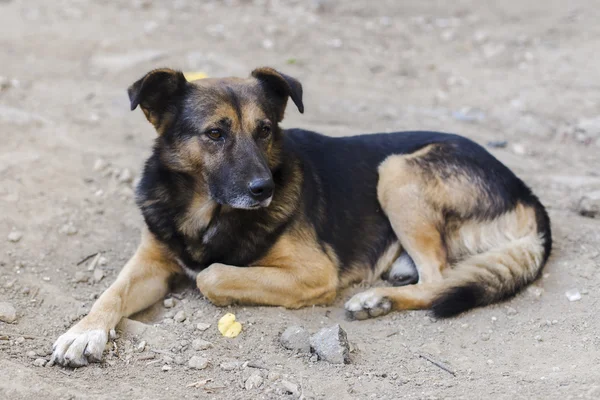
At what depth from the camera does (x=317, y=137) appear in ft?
18.3

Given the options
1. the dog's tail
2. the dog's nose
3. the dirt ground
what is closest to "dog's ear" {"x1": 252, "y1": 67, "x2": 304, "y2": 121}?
the dog's nose

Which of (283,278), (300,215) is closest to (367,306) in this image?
(283,278)

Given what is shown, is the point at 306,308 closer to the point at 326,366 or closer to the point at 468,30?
the point at 326,366

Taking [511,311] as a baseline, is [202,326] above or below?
below

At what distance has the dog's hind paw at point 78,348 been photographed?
3953 millimetres

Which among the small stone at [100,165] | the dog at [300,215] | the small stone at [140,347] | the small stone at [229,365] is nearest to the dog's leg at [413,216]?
the dog at [300,215]

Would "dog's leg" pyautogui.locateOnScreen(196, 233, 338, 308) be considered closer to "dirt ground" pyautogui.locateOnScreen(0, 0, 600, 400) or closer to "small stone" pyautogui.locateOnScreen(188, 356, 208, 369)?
"dirt ground" pyautogui.locateOnScreen(0, 0, 600, 400)

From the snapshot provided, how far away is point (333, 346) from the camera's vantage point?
4.09 meters

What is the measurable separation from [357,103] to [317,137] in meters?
2.88

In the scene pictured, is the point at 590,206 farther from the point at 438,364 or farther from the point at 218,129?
the point at 218,129

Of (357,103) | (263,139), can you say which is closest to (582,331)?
(263,139)

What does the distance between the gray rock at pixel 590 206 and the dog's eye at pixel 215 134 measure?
3.32 meters

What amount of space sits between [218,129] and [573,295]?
2685 millimetres

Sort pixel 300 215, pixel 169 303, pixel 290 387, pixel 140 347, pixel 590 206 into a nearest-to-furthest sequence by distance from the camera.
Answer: pixel 290 387 < pixel 140 347 < pixel 169 303 < pixel 300 215 < pixel 590 206
